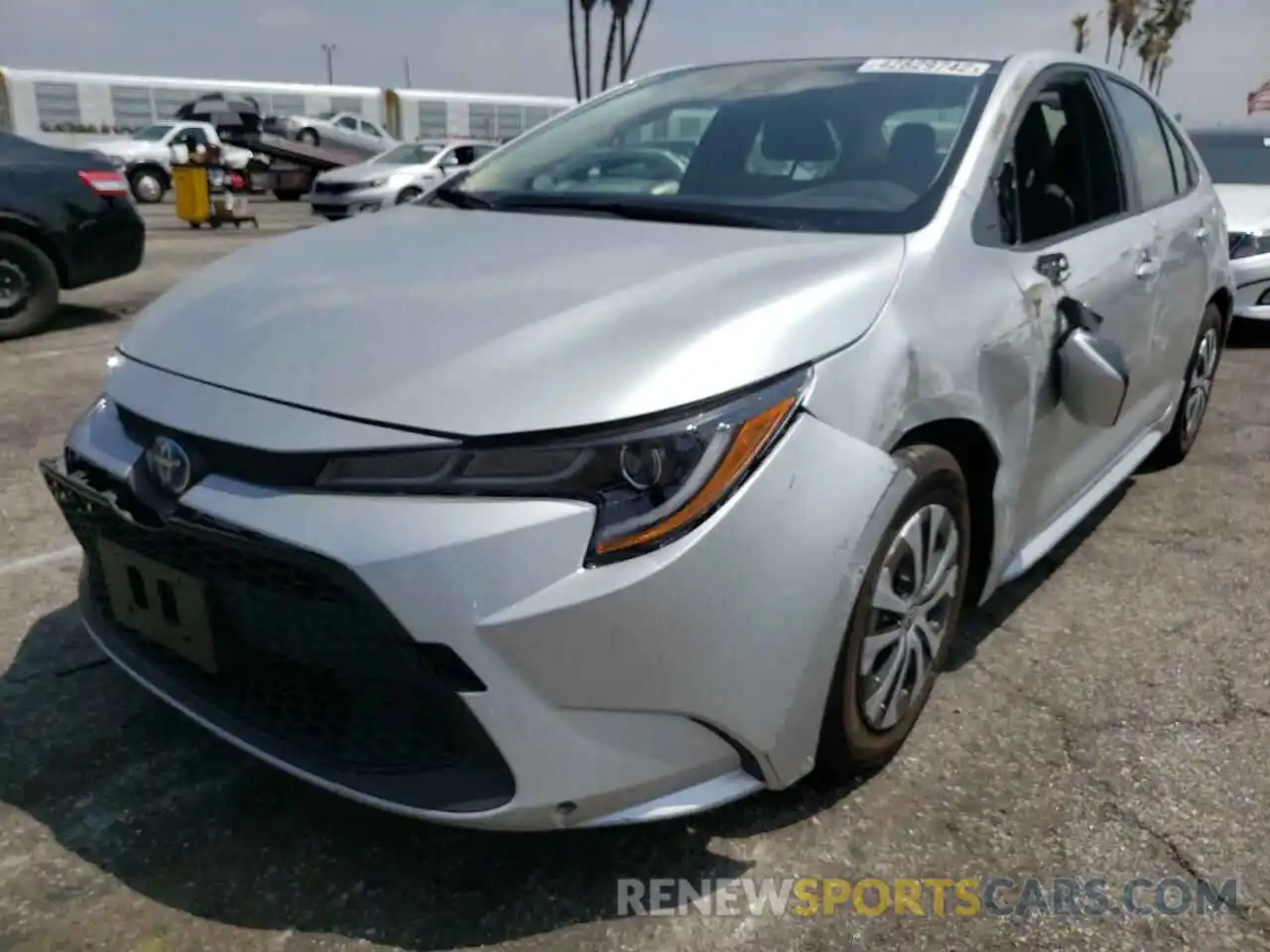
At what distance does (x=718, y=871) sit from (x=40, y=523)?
9.05 feet

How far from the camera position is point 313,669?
1846mm

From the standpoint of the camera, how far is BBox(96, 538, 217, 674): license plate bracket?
1919 millimetres

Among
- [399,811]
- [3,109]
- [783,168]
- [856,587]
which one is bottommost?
[3,109]

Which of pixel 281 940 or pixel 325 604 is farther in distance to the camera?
pixel 281 940

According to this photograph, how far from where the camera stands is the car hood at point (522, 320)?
69.1 inches

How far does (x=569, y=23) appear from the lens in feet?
115

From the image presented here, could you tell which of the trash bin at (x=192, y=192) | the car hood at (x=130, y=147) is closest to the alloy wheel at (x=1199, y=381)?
the trash bin at (x=192, y=192)

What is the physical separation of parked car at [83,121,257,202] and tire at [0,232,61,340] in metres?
14.7

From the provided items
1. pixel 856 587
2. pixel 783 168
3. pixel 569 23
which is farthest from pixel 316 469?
pixel 569 23

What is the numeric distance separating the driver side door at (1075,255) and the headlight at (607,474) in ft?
3.60

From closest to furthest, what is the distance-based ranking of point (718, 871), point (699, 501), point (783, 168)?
point (699, 501)
point (718, 871)
point (783, 168)

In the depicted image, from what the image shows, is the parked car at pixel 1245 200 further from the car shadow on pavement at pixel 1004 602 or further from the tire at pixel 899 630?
the tire at pixel 899 630

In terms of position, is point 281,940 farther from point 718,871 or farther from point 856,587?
point 856,587

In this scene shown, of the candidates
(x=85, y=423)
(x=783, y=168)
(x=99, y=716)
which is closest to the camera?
(x=85, y=423)
